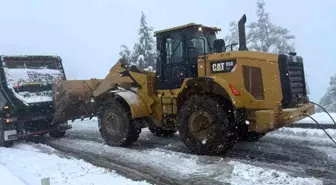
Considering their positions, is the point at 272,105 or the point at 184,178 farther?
the point at 272,105

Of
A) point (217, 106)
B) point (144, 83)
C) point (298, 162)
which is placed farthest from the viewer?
point (144, 83)

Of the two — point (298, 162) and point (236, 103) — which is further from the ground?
point (236, 103)

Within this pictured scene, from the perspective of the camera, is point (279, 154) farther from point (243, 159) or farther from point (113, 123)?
point (113, 123)

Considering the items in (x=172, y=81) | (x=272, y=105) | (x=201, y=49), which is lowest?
(x=272, y=105)

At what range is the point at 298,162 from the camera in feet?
23.3

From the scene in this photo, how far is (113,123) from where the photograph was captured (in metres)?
9.81

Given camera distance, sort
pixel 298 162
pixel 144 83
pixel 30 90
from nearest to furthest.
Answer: pixel 298 162, pixel 144 83, pixel 30 90

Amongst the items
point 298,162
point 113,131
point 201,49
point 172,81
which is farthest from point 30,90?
point 298,162

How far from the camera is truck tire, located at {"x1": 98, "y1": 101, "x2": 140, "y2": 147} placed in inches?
373

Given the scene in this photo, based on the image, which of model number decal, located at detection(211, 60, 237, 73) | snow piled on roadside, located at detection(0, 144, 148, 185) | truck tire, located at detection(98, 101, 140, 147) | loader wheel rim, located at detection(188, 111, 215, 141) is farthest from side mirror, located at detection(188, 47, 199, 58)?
snow piled on roadside, located at detection(0, 144, 148, 185)

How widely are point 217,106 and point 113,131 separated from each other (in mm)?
3276

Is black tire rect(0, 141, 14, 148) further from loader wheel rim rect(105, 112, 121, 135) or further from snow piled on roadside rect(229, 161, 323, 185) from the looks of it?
snow piled on roadside rect(229, 161, 323, 185)

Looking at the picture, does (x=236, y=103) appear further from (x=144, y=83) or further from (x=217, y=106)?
(x=144, y=83)

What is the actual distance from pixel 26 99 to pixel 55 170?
15.1ft
